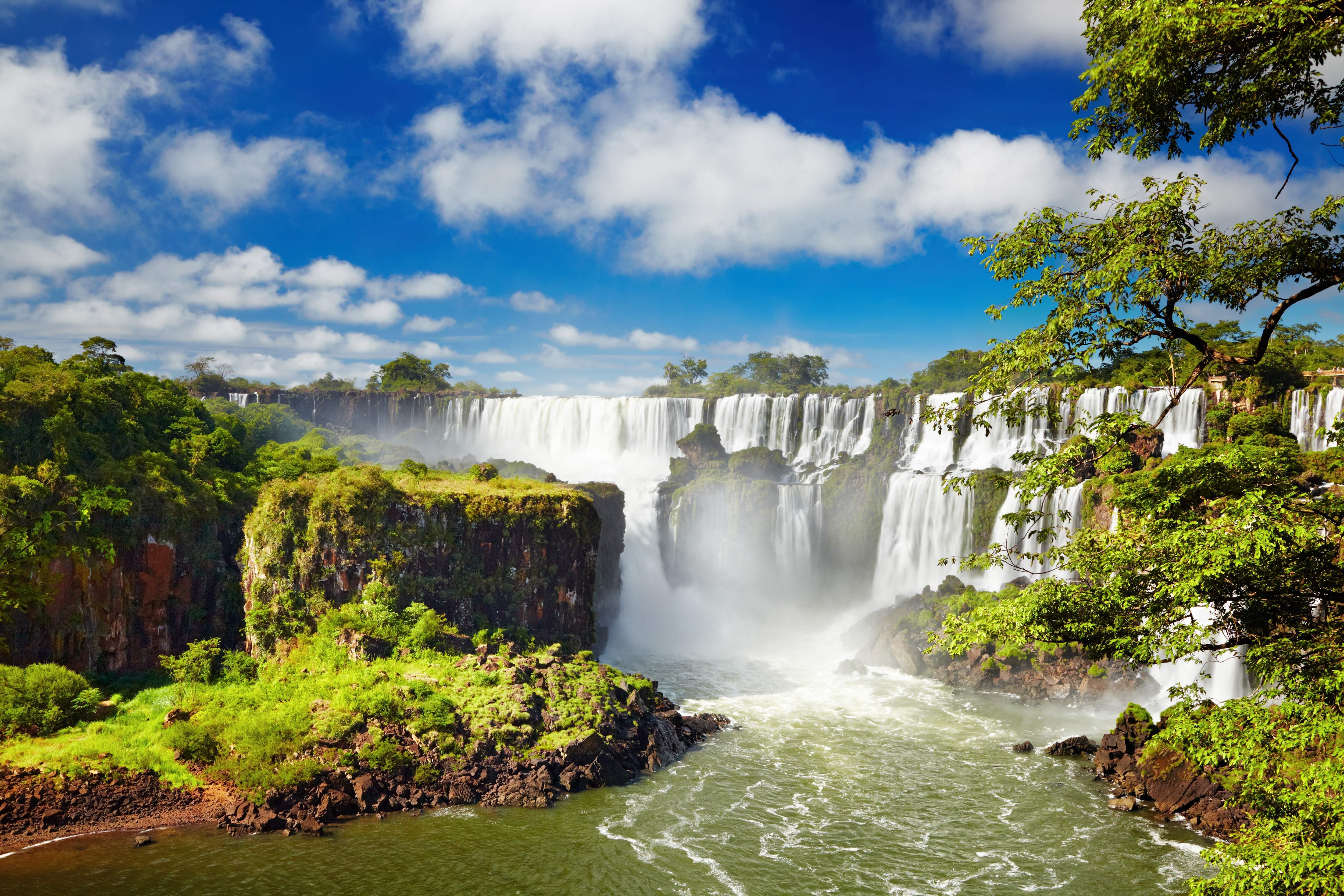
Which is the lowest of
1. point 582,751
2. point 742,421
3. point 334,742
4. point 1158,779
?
point 582,751

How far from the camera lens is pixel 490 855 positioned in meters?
19.1

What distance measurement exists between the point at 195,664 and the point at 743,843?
20.1 m

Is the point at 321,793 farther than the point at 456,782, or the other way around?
the point at 456,782

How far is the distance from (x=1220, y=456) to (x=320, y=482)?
2892cm

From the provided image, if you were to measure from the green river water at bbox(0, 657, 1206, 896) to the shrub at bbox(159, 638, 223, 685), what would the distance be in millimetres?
7547

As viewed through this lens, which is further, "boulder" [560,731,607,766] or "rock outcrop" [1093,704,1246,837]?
"boulder" [560,731,607,766]

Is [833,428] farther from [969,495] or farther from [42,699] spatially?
[42,699]

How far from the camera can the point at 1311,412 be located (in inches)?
1379

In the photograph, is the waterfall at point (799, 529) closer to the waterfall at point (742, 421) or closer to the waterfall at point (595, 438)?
the waterfall at point (595, 438)

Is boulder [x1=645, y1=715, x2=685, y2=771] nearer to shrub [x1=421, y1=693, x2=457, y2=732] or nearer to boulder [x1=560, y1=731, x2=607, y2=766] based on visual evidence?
boulder [x1=560, y1=731, x2=607, y2=766]

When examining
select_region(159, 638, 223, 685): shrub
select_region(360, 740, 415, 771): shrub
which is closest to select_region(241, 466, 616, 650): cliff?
select_region(159, 638, 223, 685): shrub

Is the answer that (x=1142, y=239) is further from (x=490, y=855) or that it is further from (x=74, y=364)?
(x=74, y=364)

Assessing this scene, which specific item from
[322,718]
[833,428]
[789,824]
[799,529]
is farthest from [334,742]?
[833,428]

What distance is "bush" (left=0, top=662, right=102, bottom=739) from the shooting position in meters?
22.0
